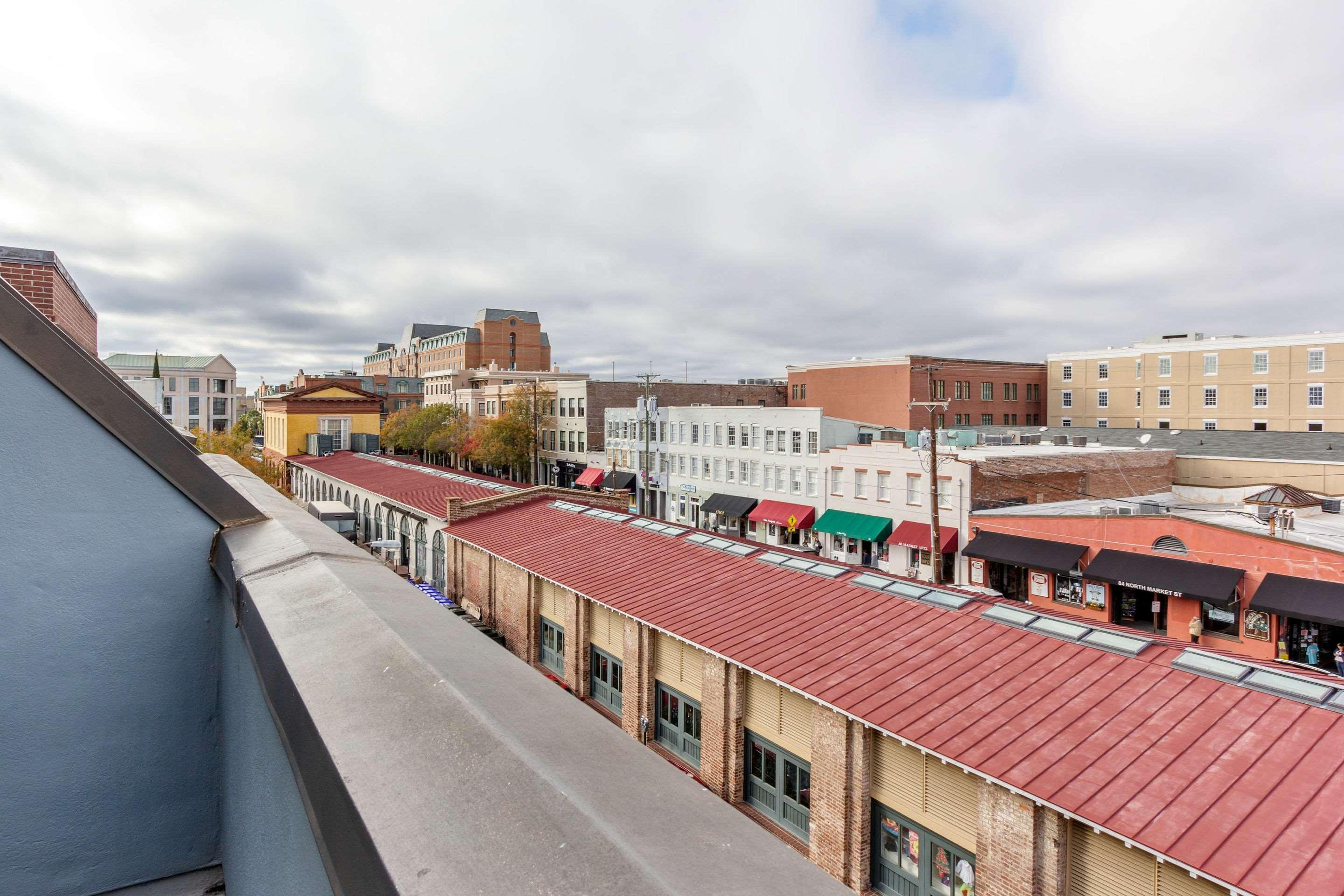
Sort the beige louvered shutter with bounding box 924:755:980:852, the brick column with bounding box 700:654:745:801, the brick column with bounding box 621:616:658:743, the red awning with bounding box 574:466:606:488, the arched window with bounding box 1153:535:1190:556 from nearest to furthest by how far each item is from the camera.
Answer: the beige louvered shutter with bounding box 924:755:980:852
the brick column with bounding box 700:654:745:801
the brick column with bounding box 621:616:658:743
the arched window with bounding box 1153:535:1190:556
the red awning with bounding box 574:466:606:488

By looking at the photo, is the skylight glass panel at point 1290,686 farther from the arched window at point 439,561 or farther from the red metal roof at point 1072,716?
the arched window at point 439,561

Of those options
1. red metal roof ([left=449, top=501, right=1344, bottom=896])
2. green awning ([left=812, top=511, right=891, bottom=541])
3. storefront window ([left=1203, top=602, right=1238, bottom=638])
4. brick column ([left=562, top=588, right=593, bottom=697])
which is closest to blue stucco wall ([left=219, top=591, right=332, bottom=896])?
red metal roof ([left=449, top=501, right=1344, bottom=896])

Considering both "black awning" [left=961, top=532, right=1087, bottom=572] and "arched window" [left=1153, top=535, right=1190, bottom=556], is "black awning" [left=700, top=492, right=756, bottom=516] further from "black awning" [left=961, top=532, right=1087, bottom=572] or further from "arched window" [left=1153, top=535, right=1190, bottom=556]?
"arched window" [left=1153, top=535, right=1190, bottom=556]

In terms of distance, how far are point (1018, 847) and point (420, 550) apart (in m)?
27.4

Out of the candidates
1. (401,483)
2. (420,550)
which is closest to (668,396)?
(401,483)

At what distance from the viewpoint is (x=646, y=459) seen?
47281 mm

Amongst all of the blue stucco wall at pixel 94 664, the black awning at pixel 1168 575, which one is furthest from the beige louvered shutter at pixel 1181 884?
the black awning at pixel 1168 575

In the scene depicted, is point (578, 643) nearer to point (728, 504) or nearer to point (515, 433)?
point (728, 504)

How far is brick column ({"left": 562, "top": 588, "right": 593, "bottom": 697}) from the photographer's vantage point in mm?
17562

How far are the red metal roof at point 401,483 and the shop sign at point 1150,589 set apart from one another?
1021 inches

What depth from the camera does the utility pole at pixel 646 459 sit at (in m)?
47.2

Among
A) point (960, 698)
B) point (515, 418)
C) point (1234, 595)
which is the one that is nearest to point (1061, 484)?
point (1234, 595)

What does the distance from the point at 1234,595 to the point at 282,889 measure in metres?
31.0

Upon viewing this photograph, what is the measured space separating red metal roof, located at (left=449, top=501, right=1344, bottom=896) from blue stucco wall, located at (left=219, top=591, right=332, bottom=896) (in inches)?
341
